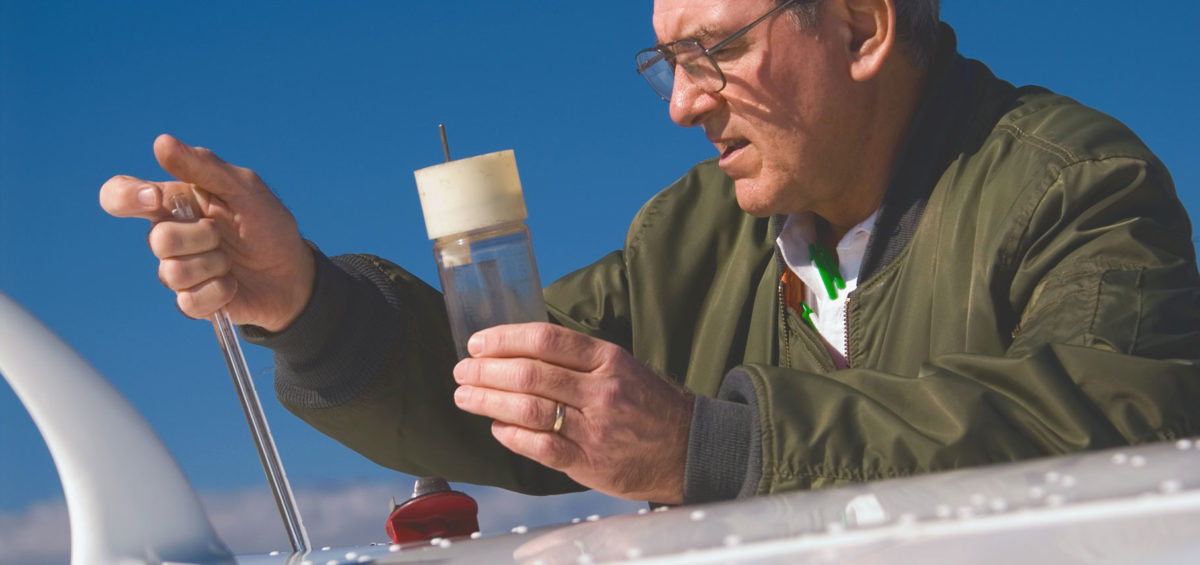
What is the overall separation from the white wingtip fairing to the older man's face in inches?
47.2

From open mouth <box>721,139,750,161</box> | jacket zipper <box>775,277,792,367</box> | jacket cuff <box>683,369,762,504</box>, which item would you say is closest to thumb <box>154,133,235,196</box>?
jacket cuff <box>683,369,762,504</box>

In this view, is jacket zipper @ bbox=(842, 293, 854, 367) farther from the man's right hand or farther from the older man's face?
the man's right hand

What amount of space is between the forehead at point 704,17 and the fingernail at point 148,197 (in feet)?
3.01

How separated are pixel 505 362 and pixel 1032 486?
1.96ft

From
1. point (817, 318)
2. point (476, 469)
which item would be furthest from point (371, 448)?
point (817, 318)

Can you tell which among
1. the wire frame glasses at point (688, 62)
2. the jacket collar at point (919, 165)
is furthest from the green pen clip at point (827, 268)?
the wire frame glasses at point (688, 62)

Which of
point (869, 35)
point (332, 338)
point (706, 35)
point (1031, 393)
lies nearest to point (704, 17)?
point (706, 35)

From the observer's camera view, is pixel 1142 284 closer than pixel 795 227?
Yes

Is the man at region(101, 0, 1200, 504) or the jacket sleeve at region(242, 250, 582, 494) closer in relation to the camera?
the man at region(101, 0, 1200, 504)

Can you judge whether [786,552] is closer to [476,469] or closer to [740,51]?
[740,51]

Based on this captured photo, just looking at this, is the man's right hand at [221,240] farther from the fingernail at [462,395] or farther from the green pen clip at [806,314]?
the green pen clip at [806,314]

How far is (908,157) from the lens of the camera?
1.92 meters

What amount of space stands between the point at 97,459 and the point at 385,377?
3.51ft

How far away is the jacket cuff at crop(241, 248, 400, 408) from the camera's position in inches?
73.9
